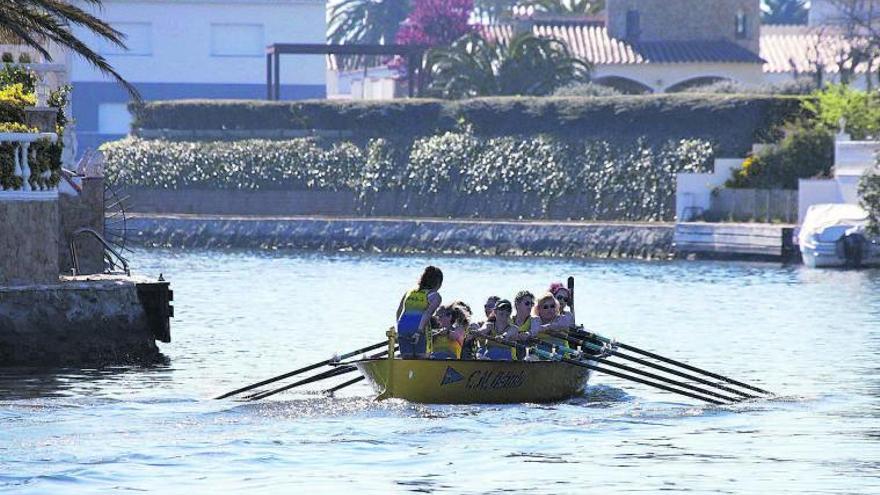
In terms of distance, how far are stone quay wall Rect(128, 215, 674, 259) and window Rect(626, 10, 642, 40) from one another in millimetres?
21684

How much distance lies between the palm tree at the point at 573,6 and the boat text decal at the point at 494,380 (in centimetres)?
7834

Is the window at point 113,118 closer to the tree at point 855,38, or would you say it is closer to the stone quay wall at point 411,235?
the stone quay wall at point 411,235

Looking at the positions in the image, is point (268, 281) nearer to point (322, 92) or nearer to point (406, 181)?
point (406, 181)

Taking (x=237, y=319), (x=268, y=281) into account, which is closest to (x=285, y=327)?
(x=237, y=319)

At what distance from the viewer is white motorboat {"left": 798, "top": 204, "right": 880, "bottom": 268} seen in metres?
65.2

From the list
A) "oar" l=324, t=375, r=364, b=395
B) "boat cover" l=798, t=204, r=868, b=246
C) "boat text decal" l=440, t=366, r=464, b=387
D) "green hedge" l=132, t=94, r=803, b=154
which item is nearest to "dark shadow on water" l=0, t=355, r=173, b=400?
"oar" l=324, t=375, r=364, b=395

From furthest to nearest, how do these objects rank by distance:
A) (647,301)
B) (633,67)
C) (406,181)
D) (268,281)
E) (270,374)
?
(633,67) → (406,181) → (268,281) → (647,301) → (270,374)

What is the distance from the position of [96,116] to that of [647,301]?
5280 centimetres

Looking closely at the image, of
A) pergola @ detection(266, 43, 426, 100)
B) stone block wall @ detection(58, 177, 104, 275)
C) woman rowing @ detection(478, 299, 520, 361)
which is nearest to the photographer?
woman rowing @ detection(478, 299, 520, 361)

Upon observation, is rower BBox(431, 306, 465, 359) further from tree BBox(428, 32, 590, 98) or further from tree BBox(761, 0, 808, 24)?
tree BBox(761, 0, 808, 24)

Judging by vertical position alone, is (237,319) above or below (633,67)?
below

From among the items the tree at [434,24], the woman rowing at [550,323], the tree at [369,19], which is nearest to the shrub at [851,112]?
the tree at [434,24]

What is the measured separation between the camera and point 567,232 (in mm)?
75438

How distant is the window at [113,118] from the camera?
10412cm
